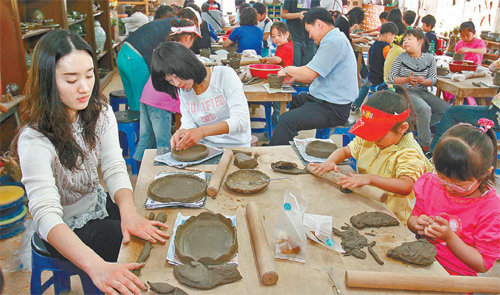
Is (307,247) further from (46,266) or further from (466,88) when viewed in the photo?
(466,88)

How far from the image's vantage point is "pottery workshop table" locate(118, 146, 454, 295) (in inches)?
45.1

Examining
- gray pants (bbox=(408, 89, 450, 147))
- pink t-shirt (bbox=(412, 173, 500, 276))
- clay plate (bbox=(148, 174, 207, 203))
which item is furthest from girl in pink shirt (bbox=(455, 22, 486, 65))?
clay plate (bbox=(148, 174, 207, 203))

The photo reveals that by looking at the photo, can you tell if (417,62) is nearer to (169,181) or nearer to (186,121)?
(186,121)

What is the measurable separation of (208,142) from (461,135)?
157 centimetres

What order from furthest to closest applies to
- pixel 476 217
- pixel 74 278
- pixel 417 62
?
pixel 417 62, pixel 74 278, pixel 476 217

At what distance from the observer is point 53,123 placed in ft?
4.91

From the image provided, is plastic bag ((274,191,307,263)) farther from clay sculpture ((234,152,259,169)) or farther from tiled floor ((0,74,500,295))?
tiled floor ((0,74,500,295))

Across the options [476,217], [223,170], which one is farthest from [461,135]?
[223,170]

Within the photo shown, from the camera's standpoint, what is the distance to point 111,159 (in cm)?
177

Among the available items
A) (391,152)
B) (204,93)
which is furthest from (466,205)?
(204,93)

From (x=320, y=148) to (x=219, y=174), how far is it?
2.18 ft

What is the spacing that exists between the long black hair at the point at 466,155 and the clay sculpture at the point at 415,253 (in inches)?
14.5

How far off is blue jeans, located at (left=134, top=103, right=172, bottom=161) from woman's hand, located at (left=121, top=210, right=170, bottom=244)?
5.39ft

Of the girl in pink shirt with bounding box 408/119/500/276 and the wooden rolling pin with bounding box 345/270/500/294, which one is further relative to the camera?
the girl in pink shirt with bounding box 408/119/500/276
